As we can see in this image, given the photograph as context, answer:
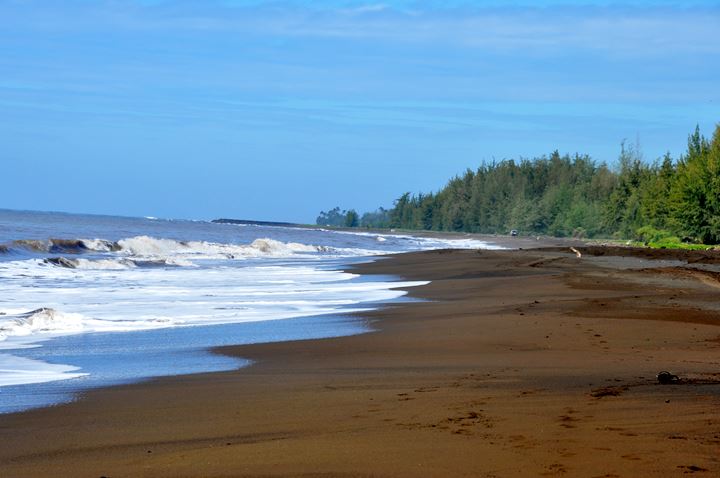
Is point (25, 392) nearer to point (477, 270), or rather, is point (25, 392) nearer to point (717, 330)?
point (717, 330)

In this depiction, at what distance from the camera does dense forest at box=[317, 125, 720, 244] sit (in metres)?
59.3

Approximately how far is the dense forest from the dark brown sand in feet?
163

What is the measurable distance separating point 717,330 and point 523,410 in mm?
6463

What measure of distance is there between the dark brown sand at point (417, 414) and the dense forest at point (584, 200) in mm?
49777

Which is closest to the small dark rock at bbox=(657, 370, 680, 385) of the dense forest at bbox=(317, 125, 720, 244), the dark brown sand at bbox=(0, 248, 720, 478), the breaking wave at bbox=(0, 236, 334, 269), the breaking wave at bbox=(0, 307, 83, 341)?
the dark brown sand at bbox=(0, 248, 720, 478)

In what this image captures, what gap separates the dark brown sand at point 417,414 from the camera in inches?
198

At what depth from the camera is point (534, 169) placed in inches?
5989

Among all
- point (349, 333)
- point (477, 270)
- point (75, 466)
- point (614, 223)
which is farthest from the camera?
point (614, 223)

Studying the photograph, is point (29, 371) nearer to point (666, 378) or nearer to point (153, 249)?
point (666, 378)

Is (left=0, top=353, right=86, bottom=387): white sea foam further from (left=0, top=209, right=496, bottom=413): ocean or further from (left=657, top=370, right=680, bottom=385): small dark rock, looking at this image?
(left=657, top=370, right=680, bottom=385): small dark rock

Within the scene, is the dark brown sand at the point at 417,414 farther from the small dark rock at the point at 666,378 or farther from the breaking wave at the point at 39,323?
the breaking wave at the point at 39,323

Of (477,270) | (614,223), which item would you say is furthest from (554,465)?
(614,223)

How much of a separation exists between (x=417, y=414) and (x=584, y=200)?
4611 inches

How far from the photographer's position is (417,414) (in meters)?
6.38
